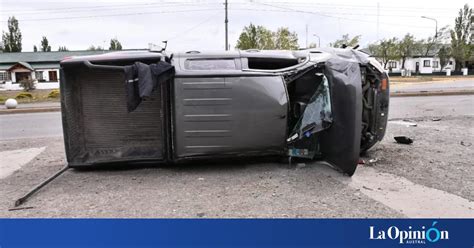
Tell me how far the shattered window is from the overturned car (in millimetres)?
12

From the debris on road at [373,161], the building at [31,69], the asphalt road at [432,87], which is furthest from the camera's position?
the building at [31,69]

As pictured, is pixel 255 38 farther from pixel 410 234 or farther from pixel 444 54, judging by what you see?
pixel 410 234

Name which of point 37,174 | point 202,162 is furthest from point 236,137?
point 37,174

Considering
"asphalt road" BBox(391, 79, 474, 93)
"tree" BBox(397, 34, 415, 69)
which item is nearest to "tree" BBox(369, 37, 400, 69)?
"tree" BBox(397, 34, 415, 69)

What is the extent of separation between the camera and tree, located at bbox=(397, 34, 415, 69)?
54500mm

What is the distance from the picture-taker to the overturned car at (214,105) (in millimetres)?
4211

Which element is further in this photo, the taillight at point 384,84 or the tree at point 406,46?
the tree at point 406,46

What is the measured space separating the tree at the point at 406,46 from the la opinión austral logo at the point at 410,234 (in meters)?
57.7

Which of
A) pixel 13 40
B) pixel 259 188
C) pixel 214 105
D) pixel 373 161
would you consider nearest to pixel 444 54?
pixel 373 161

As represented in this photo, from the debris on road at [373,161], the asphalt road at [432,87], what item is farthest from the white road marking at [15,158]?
the asphalt road at [432,87]

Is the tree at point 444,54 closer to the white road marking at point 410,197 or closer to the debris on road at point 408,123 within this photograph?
the debris on road at point 408,123

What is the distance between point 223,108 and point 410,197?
2199 mm

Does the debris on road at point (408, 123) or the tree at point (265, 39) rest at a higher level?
the tree at point (265, 39)

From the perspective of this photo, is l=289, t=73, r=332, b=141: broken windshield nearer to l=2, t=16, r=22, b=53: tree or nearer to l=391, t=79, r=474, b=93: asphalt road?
l=391, t=79, r=474, b=93: asphalt road
